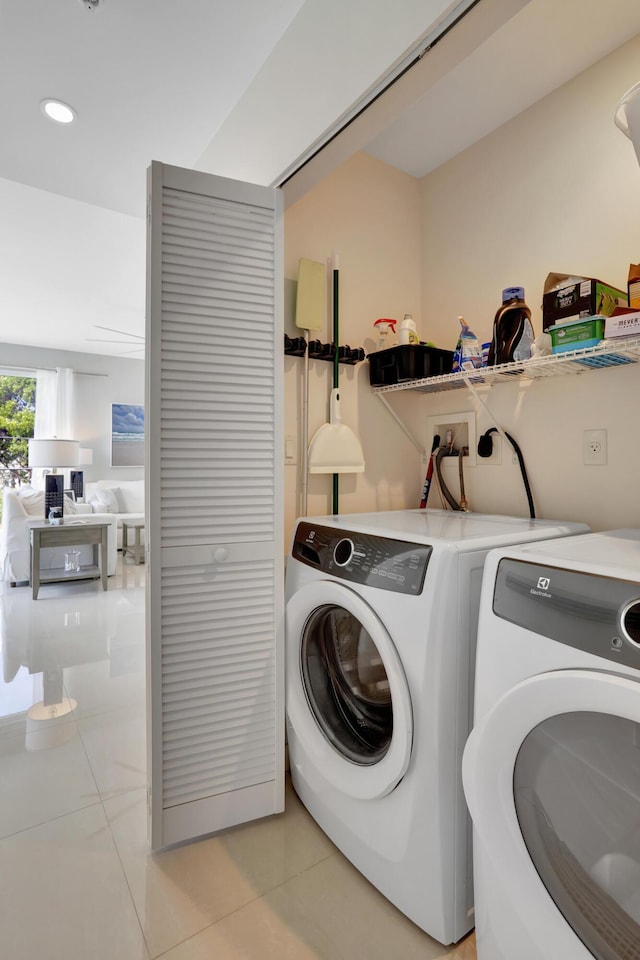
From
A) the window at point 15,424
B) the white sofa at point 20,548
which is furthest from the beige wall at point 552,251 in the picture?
the window at point 15,424

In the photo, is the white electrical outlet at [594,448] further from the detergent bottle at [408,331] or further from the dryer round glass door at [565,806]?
the dryer round glass door at [565,806]

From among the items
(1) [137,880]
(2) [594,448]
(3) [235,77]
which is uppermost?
(3) [235,77]

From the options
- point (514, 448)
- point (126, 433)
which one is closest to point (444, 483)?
point (514, 448)

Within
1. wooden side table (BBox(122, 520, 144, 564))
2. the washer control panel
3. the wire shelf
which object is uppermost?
the wire shelf

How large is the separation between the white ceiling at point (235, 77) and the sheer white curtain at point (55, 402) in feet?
14.5

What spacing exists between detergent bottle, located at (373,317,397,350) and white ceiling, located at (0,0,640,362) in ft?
2.42

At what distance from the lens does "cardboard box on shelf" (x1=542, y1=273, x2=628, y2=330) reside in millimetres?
1384

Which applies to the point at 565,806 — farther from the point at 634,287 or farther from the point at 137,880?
the point at 634,287

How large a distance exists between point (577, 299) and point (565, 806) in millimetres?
1264

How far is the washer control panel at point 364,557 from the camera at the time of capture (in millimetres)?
1181

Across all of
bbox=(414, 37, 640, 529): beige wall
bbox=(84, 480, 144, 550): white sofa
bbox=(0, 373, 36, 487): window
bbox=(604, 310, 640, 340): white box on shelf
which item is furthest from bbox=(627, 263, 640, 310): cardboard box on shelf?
bbox=(0, 373, 36, 487): window

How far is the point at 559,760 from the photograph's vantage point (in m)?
0.84

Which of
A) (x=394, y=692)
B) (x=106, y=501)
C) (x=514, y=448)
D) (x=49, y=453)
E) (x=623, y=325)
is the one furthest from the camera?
(x=106, y=501)

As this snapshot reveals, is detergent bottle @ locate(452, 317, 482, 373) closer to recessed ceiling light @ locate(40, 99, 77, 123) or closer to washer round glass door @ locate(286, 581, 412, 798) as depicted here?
washer round glass door @ locate(286, 581, 412, 798)
